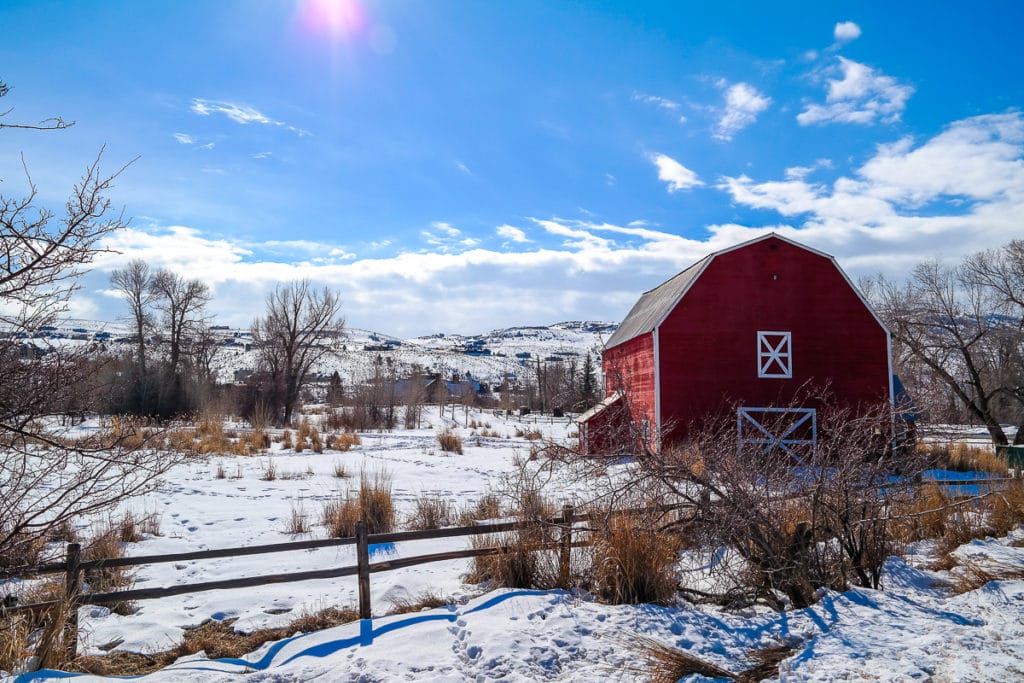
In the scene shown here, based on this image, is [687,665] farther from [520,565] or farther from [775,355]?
[775,355]

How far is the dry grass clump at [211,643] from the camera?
5.21m

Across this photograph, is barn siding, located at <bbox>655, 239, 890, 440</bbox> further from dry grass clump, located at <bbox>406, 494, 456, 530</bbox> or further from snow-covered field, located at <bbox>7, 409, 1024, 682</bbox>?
snow-covered field, located at <bbox>7, 409, 1024, 682</bbox>

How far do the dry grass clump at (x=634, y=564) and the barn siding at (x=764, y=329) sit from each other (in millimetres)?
11541

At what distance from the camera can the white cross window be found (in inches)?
704

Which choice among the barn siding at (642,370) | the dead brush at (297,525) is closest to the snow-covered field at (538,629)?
the dead brush at (297,525)

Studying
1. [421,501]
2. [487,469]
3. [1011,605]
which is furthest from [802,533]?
[487,469]

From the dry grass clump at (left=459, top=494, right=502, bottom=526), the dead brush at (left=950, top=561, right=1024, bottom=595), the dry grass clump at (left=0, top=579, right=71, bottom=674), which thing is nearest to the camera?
the dry grass clump at (left=0, top=579, right=71, bottom=674)

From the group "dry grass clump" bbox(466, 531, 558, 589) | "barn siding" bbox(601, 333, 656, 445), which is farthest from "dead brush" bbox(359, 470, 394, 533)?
"barn siding" bbox(601, 333, 656, 445)

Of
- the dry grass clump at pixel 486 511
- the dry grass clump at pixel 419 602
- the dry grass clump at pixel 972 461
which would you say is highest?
the dry grass clump at pixel 486 511

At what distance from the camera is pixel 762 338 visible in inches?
705

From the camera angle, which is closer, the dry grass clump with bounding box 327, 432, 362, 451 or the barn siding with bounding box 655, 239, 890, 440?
the barn siding with bounding box 655, 239, 890, 440

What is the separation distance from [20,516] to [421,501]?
20.1 feet

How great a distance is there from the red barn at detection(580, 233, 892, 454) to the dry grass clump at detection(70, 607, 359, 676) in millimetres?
12216

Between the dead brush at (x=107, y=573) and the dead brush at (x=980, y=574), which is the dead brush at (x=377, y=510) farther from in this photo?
the dead brush at (x=980, y=574)
